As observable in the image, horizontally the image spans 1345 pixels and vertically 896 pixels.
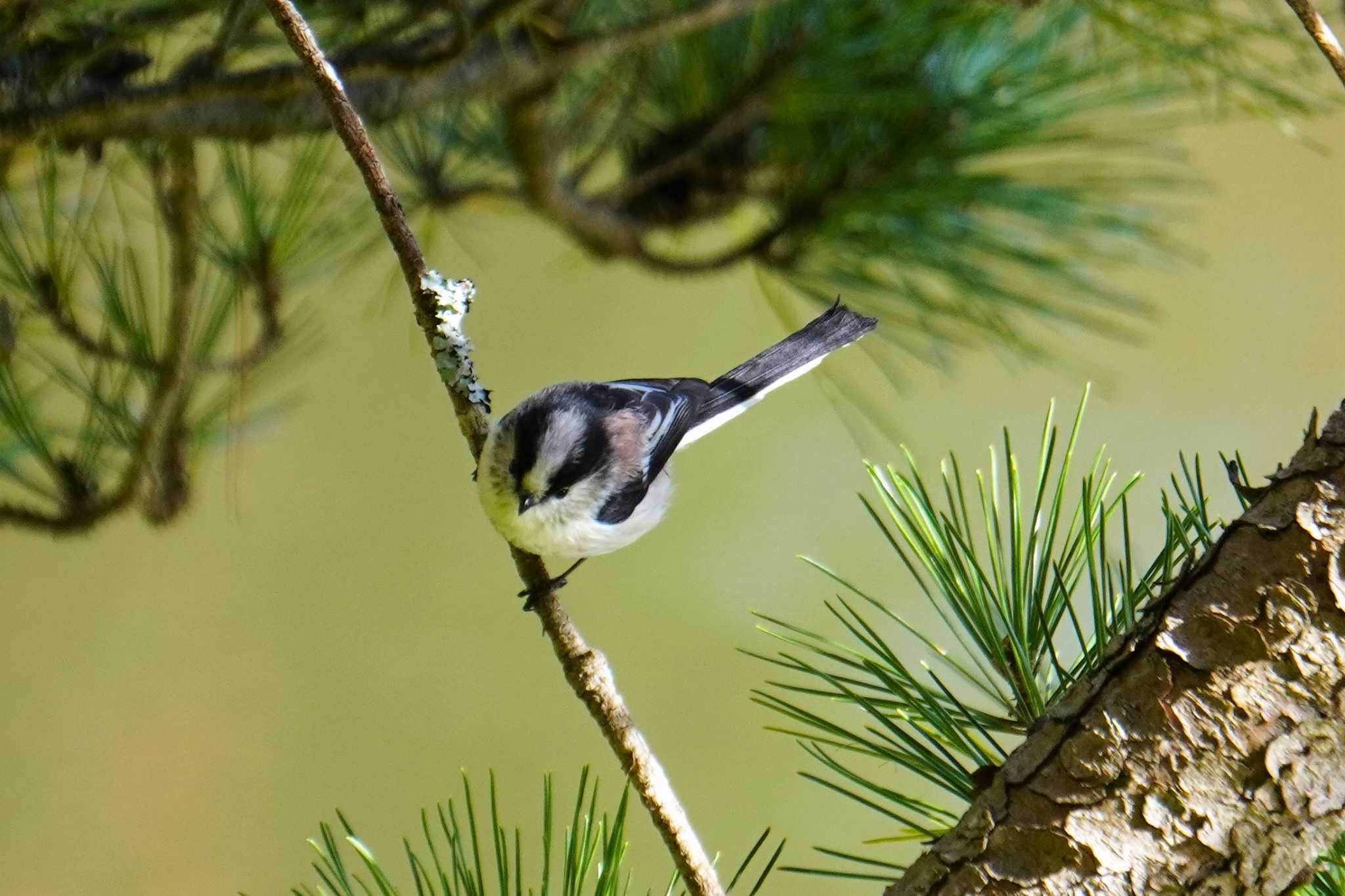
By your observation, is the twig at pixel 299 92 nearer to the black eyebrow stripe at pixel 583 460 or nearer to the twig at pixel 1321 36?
the black eyebrow stripe at pixel 583 460

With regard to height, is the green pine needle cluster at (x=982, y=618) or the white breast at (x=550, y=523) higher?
the white breast at (x=550, y=523)

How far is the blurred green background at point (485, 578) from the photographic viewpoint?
130cm

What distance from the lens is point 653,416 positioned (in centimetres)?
71

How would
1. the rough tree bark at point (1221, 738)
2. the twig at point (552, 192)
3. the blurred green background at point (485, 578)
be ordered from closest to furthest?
1. the rough tree bark at point (1221, 738)
2. the twig at point (552, 192)
3. the blurred green background at point (485, 578)

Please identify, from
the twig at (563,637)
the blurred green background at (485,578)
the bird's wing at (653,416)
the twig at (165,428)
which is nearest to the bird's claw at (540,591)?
the twig at (563,637)

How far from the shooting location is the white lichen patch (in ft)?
1.57

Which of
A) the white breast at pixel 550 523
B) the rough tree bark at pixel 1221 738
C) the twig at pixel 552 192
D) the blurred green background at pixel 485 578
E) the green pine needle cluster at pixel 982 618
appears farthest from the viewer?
the blurred green background at pixel 485 578

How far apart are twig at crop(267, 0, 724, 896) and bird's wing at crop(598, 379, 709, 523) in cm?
21

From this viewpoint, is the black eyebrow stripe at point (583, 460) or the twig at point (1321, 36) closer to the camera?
the twig at point (1321, 36)

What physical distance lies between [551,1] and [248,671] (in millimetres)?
934

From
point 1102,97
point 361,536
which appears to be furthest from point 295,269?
point 361,536

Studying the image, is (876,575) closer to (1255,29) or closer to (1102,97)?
(1102,97)

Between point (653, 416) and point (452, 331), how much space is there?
24cm

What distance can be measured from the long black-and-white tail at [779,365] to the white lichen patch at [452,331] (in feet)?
0.71
